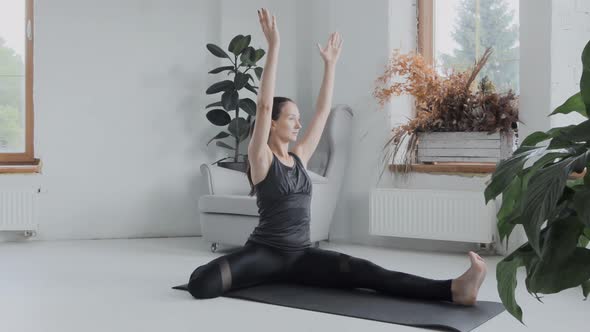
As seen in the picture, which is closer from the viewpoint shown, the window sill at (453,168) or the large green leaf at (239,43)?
the window sill at (453,168)

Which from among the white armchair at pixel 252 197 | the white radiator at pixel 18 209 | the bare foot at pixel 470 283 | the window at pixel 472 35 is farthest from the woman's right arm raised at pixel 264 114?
the white radiator at pixel 18 209

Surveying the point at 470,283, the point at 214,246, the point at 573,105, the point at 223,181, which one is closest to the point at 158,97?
the point at 223,181

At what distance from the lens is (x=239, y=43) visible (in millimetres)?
5168

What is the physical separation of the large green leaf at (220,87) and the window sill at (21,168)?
4.64 feet

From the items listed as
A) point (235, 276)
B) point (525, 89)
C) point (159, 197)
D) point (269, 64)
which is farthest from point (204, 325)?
point (159, 197)

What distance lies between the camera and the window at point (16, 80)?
5441 mm

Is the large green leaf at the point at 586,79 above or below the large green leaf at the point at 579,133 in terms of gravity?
above

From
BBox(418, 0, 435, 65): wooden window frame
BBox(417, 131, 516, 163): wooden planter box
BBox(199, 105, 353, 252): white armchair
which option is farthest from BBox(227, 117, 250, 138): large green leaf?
BBox(418, 0, 435, 65): wooden window frame

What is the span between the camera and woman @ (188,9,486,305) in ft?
9.85

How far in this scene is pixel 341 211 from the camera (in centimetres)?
534

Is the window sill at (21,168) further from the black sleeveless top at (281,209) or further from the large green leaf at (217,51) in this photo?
the black sleeveless top at (281,209)

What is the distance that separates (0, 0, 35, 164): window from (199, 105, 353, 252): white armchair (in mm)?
1603

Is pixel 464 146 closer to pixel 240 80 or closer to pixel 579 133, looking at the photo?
pixel 240 80

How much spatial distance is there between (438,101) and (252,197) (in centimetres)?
143
